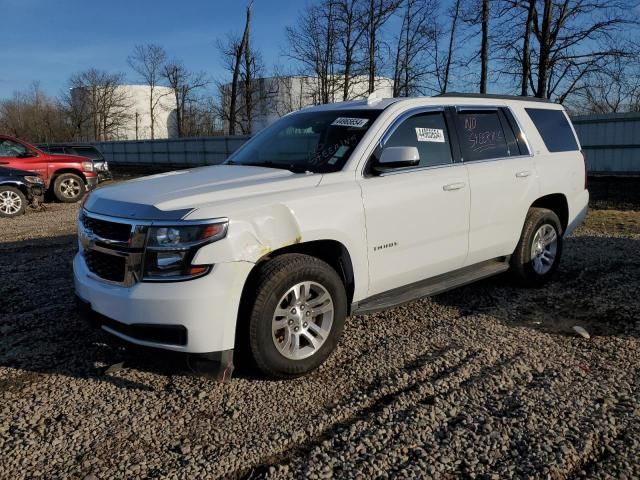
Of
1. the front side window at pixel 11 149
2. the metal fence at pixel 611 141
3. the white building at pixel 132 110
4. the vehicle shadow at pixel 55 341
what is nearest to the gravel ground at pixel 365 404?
the vehicle shadow at pixel 55 341

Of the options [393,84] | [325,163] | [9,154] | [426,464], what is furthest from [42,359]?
[393,84]

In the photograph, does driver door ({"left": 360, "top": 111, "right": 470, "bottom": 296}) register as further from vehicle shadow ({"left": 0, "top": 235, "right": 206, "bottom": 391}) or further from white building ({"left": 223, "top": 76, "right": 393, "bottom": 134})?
white building ({"left": 223, "top": 76, "right": 393, "bottom": 134})

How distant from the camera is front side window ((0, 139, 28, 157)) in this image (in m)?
13.5

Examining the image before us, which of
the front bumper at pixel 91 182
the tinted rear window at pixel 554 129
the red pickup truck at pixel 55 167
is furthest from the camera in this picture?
the front bumper at pixel 91 182

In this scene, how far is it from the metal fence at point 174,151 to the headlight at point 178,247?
74.7ft

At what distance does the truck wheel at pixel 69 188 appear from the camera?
14484 millimetres

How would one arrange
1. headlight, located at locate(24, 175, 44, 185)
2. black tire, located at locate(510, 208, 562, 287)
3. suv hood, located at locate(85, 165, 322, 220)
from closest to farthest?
suv hood, located at locate(85, 165, 322, 220) < black tire, located at locate(510, 208, 562, 287) < headlight, located at locate(24, 175, 44, 185)

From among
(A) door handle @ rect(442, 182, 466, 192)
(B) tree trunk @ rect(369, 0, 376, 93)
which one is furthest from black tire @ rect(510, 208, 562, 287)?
(B) tree trunk @ rect(369, 0, 376, 93)

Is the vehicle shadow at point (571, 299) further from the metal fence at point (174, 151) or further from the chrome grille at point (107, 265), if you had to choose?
the metal fence at point (174, 151)

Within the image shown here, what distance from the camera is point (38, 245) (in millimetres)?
8164

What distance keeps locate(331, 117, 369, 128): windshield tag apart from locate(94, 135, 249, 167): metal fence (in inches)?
849

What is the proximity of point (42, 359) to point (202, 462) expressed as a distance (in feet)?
6.29

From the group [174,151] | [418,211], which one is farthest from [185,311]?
[174,151]

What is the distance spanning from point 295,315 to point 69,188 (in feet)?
43.5
